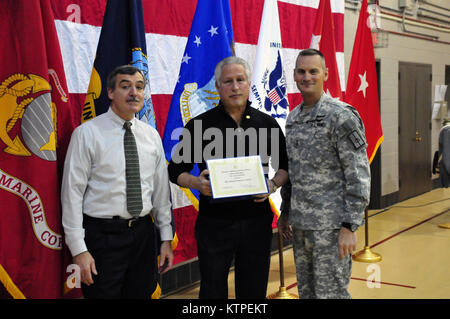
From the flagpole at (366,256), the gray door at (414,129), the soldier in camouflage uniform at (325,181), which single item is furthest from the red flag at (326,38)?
the gray door at (414,129)

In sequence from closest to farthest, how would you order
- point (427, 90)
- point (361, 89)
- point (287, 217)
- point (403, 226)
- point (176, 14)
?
point (287, 217) → point (176, 14) → point (361, 89) → point (403, 226) → point (427, 90)

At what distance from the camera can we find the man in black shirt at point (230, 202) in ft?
6.72

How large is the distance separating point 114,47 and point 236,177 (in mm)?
926

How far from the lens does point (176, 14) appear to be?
3.43m

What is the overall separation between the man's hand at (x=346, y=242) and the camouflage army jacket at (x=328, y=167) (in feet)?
0.17

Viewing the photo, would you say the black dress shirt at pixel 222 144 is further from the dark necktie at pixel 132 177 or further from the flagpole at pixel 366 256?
Answer: the flagpole at pixel 366 256

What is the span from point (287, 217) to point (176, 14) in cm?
186

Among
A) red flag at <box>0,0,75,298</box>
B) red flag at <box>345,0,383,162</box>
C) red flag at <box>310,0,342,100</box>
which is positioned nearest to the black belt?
red flag at <box>0,0,75,298</box>

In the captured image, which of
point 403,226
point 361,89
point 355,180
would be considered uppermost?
point 361,89

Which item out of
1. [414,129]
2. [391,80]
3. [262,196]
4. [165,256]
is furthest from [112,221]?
[414,129]

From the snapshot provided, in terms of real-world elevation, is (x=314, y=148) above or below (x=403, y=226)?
above

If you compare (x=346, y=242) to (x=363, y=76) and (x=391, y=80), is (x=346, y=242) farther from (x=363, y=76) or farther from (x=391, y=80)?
(x=391, y=80)
